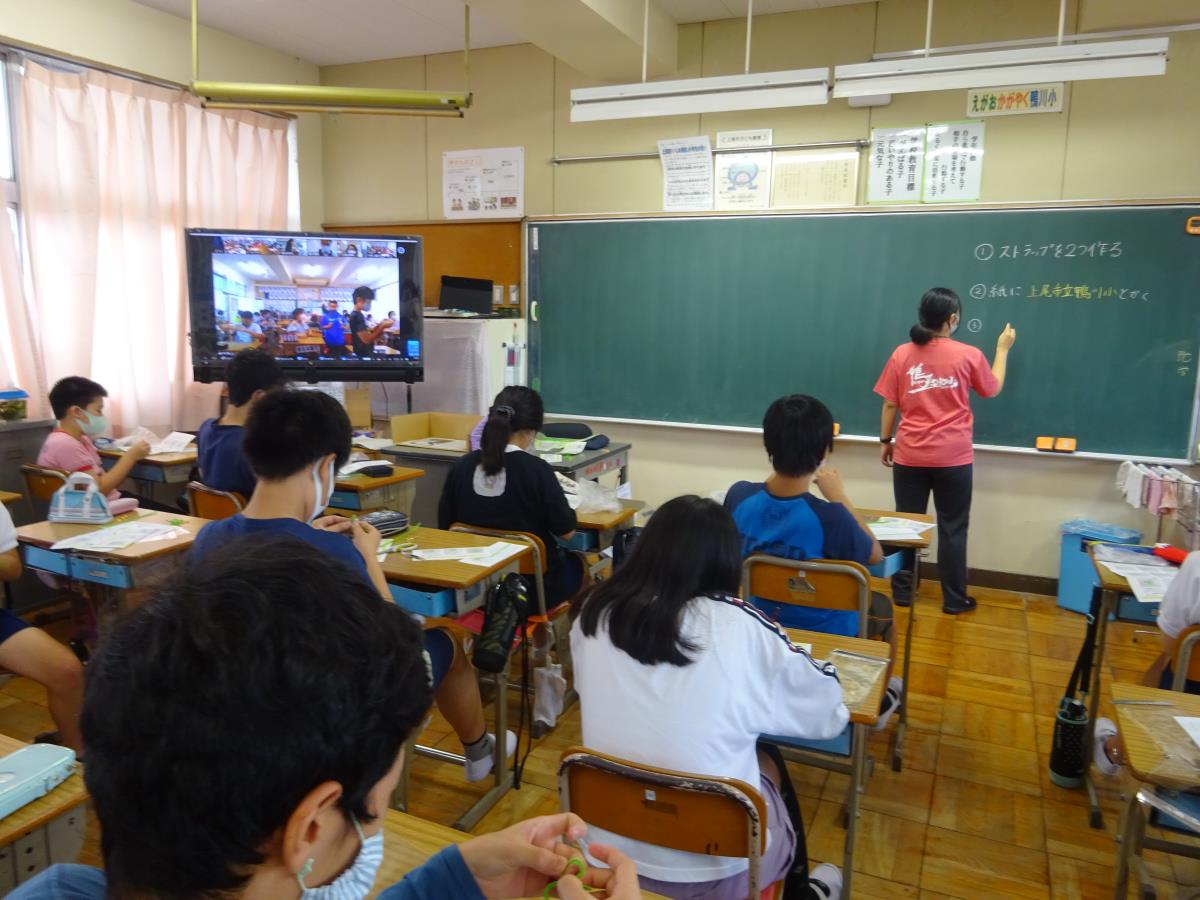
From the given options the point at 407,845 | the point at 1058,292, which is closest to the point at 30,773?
the point at 407,845

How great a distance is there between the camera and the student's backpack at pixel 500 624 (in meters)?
2.31

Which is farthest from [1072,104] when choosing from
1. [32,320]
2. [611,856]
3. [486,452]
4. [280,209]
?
[32,320]

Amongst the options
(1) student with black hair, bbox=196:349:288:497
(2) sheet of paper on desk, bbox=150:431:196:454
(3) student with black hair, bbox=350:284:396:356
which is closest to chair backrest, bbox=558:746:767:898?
(1) student with black hair, bbox=196:349:288:497

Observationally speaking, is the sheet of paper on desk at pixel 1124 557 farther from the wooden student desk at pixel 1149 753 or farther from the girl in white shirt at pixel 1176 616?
the wooden student desk at pixel 1149 753

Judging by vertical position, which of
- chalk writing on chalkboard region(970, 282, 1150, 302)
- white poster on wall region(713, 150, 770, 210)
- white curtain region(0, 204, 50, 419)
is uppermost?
white poster on wall region(713, 150, 770, 210)

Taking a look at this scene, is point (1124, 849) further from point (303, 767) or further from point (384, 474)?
point (384, 474)

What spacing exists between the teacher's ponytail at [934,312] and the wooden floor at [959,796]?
1.57 metres

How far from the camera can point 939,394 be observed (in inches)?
157

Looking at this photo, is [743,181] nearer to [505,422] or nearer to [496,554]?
[505,422]

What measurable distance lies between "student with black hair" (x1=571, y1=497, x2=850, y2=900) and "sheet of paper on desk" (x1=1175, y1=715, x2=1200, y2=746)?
0.67 meters

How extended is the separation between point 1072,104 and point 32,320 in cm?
560

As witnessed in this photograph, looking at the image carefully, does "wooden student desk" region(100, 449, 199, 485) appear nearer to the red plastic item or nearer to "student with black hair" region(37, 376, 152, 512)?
"student with black hair" region(37, 376, 152, 512)

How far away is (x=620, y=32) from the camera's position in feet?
13.4

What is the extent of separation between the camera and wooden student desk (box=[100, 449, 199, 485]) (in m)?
4.10
